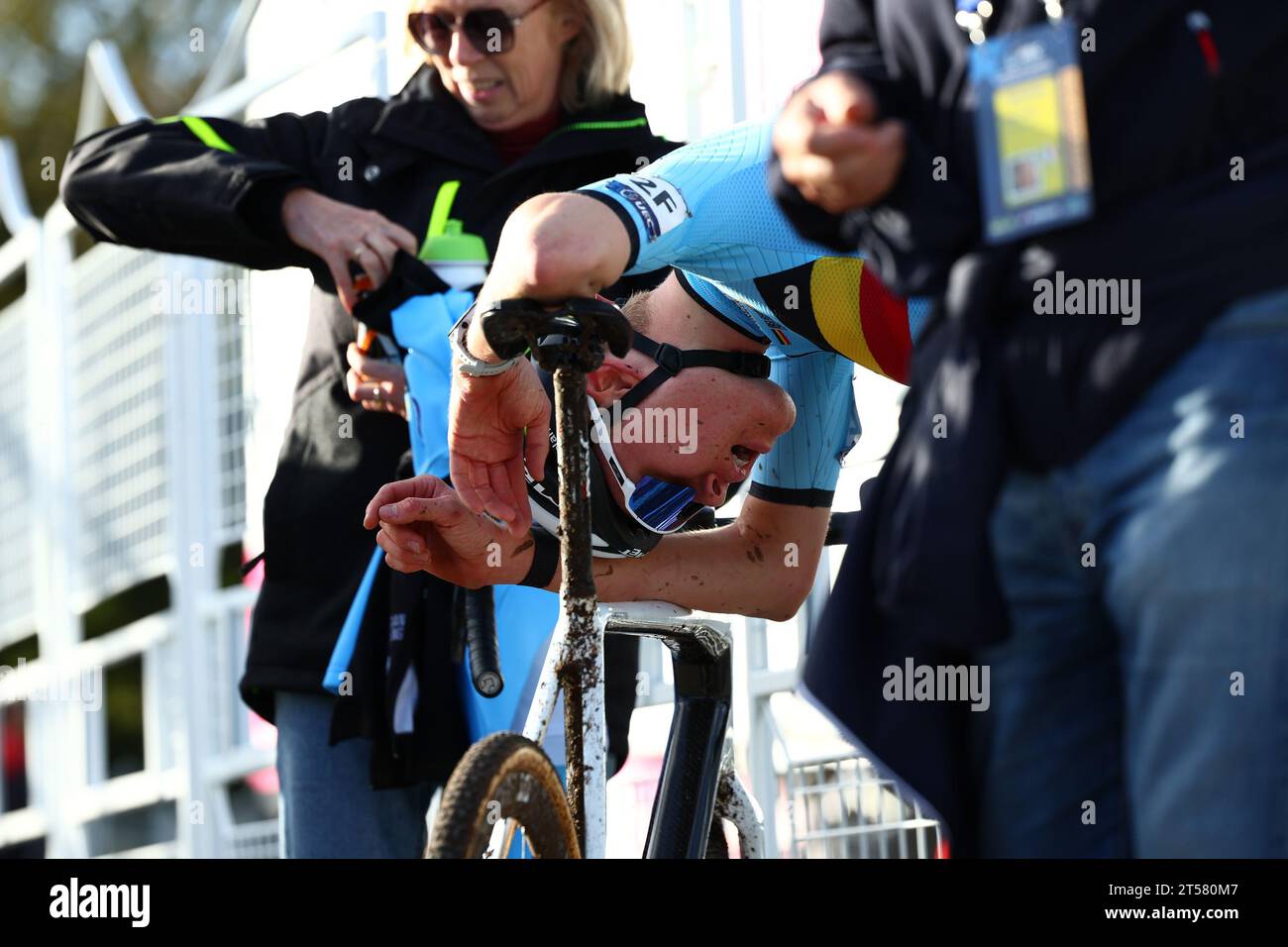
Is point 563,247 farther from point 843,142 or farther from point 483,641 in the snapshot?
point 483,641

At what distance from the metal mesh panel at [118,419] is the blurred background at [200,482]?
11mm

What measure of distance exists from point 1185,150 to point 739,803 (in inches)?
52.6

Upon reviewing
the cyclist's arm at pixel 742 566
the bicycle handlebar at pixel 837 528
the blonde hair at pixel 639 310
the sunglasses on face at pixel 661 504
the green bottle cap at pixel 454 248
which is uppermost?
the green bottle cap at pixel 454 248

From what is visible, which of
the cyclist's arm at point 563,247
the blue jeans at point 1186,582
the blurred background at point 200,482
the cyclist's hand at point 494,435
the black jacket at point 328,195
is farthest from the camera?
the blurred background at point 200,482

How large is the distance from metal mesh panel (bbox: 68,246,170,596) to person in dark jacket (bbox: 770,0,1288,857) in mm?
4360

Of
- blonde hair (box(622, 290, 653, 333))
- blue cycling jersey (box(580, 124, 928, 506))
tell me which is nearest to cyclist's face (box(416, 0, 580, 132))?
blonde hair (box(622, 290, 653, 333))

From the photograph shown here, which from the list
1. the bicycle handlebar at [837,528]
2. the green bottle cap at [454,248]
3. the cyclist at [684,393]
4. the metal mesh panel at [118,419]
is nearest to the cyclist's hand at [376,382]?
the green bottle cap at [454,248]

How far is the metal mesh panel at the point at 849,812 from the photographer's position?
3.91m

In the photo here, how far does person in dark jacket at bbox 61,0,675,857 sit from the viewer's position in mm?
3117

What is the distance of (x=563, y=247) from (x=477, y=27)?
4.47ft

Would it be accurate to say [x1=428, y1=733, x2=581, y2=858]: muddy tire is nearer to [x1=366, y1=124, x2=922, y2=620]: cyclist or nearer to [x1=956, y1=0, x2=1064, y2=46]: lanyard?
[x1=366, y1=124, x2=922, y2=620]: cyclist

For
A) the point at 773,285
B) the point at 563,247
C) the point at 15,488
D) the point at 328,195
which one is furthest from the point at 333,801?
the point at 15,488

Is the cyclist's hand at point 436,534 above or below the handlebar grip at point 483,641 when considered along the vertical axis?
above

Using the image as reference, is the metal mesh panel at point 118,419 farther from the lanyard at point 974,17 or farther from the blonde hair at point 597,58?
the lanyard at point 974,17
